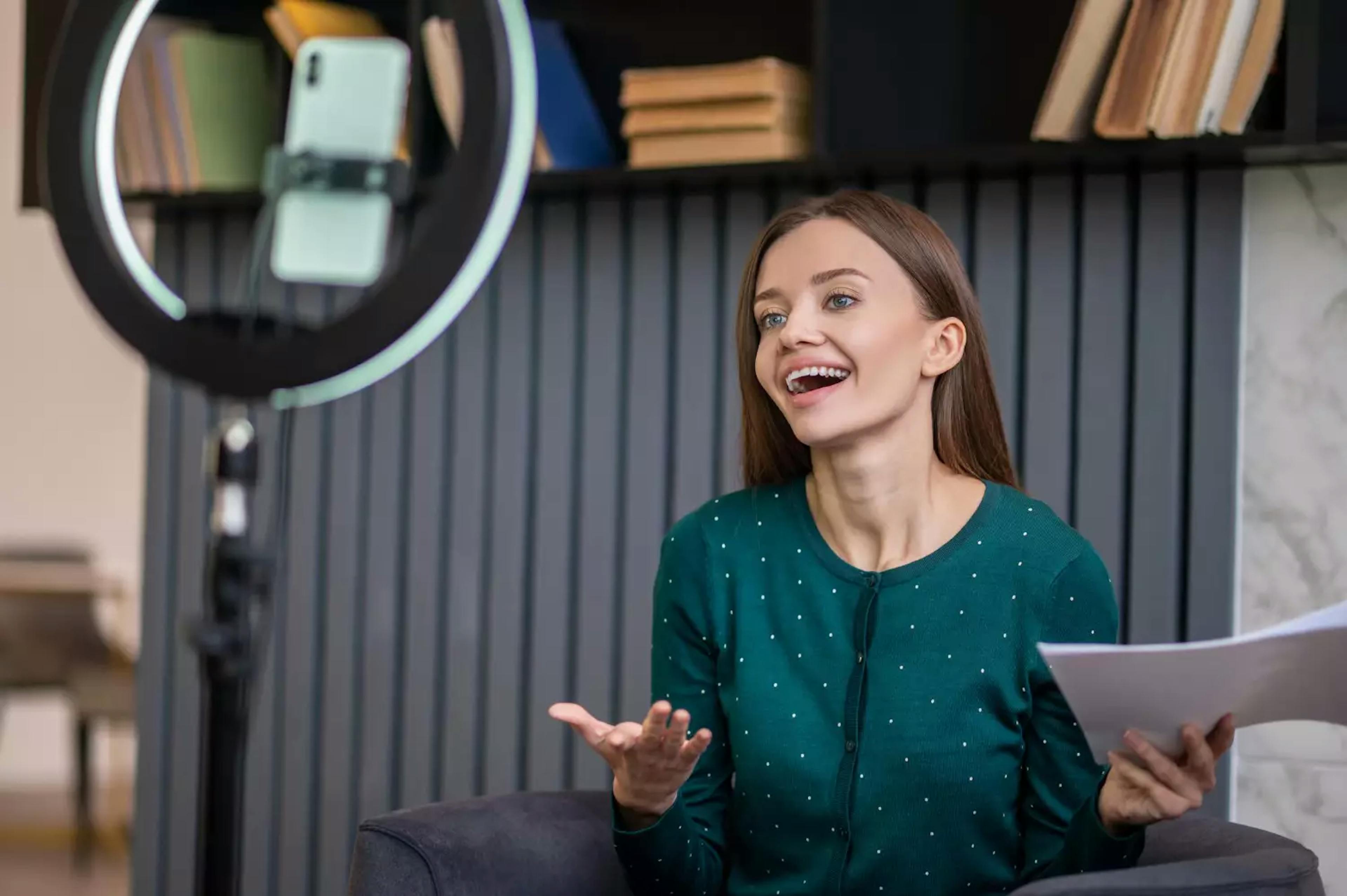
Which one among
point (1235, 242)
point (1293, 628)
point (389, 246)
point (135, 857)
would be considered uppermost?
point (1235, 242)

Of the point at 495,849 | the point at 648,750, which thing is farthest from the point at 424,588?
the point at 648,750

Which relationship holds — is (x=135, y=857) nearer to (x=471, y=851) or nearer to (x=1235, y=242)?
(x=471, y=851)

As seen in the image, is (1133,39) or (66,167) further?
(1133,39)

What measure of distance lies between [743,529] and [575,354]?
81 centimetres

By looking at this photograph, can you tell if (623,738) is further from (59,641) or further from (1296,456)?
(59,641)

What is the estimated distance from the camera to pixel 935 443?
1.71 m

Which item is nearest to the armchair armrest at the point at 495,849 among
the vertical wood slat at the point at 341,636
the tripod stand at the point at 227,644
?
the tripod stand at the point at 227,644

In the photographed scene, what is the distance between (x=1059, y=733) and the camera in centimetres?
157

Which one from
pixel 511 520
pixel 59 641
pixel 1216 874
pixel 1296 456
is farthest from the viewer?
pixel 59 641

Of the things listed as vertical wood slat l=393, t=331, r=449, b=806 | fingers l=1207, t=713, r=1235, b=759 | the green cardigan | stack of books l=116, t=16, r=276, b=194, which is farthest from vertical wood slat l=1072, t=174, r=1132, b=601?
stack of books l=116, t=16, r=276, b=194

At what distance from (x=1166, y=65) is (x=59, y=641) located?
3.45 meters

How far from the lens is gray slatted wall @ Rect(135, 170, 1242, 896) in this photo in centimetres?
214

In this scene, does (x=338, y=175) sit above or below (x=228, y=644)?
above

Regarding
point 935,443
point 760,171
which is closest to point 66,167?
point 935,443
